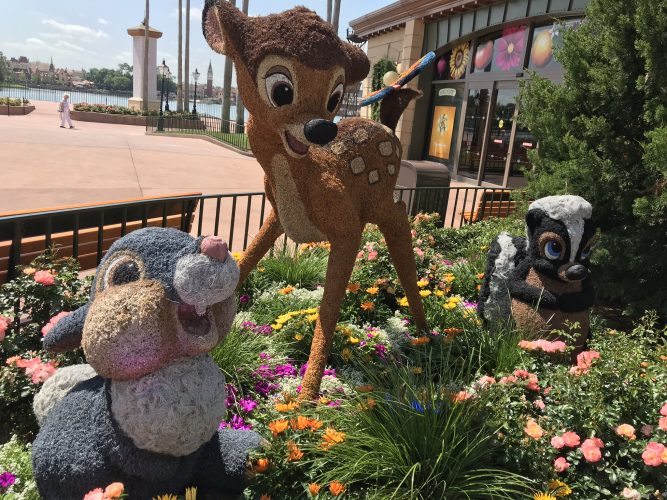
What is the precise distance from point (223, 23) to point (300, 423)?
183cm

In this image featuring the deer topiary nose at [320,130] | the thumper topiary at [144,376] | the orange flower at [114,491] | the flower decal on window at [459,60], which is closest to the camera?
the orange flower at [114,491]

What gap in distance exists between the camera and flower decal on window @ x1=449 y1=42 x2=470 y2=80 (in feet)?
43.3

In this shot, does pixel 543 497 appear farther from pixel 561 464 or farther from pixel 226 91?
pixel 226 91

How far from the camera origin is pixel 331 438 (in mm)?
2096

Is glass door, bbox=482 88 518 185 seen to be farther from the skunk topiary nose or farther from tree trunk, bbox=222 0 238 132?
tree trunk, bbox=222 0 238 132

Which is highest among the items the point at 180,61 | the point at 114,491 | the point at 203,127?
the point at 180,61

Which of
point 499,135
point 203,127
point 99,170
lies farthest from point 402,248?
point 203,127

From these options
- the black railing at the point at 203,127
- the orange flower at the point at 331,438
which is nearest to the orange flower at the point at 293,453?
the orange flower at the point at 331,438

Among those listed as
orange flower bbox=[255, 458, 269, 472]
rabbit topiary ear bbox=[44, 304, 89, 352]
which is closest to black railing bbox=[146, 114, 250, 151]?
rabbit topiary ear bbox=[44, 304, 89, 352]

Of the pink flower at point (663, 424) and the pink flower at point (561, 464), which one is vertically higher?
the pink flower at point (663, 424)

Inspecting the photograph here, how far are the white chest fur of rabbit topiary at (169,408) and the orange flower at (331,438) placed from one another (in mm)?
532

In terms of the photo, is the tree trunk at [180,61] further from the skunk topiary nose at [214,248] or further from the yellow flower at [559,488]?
the yellow flower at [559,488]

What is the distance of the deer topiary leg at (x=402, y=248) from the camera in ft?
10.6

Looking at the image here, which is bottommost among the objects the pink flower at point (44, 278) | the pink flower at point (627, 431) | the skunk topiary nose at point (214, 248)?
the pink flower at point (627, 431)
